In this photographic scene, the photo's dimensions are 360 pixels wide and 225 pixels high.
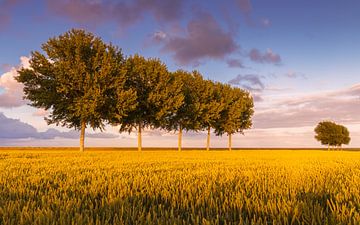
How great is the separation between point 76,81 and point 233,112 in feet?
103

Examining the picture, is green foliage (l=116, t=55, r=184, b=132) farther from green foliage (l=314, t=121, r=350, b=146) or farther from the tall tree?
green foliage (l=314, t=121, r=350, b=146)

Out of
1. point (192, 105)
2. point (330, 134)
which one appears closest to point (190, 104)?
point (192, 105)

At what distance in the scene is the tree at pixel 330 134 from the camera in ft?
349

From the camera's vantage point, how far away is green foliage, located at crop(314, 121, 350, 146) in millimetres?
106375

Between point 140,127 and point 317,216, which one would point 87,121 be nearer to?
point 140,127

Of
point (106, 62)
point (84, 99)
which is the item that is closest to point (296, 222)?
point (84, 99)

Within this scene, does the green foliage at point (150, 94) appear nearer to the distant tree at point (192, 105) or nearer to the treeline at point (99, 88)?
the treeline at point (99, 88)

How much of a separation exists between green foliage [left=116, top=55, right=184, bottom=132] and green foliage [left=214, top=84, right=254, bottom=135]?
14844 mm

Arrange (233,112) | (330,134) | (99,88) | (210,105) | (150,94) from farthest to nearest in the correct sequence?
(330,134), (233,112), (210,105), (150,94), (99,88)

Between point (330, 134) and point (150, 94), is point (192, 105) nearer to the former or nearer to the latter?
point (150, 94)

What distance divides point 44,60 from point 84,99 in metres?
7.75

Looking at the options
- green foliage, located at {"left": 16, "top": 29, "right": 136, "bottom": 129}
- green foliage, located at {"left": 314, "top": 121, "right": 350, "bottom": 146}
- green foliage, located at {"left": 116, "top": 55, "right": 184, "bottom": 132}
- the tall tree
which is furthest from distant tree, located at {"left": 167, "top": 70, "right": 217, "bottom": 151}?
green foliage, located at {"left": 314, "top": 121, "right": 350, "bottom": 146}

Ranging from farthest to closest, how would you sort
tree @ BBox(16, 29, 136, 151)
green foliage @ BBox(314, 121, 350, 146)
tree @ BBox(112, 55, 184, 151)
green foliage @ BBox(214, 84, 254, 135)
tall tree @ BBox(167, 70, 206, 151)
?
green foliage @ BBox(314, 121, 350, 146)
green foliage @ BBox(214, 84, 254, 135)
tall tree @ BBox(167, 70, 206, 151)
tree @ BBox(112, 55, 184, 151)
tree @ BBox(16, 29, 136, 151)

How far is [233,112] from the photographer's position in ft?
192
